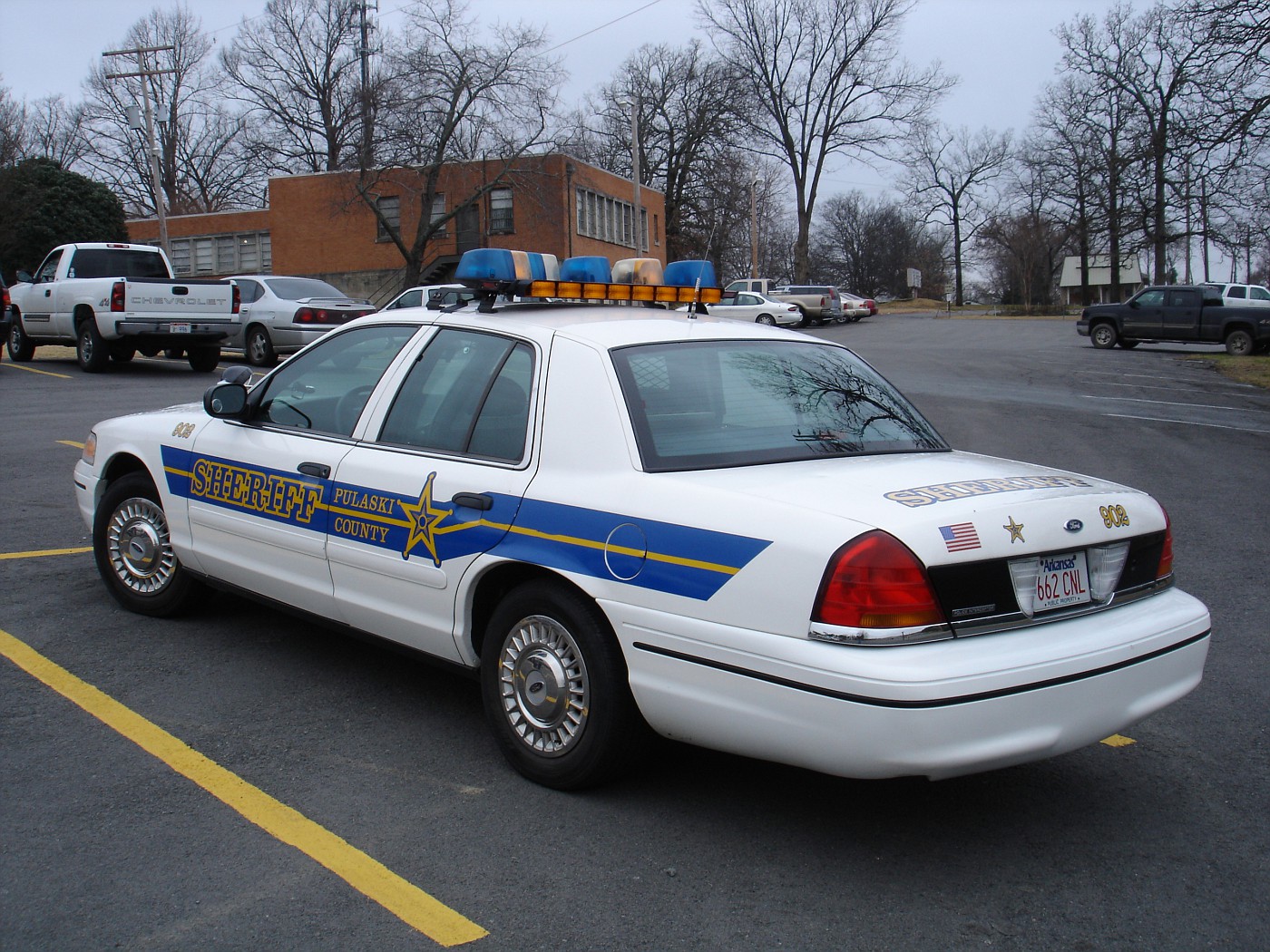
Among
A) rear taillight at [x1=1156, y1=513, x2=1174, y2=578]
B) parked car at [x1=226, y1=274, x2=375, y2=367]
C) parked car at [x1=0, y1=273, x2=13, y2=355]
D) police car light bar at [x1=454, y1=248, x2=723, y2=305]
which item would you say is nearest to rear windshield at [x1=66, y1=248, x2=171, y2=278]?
parked car at [x1=0, y1=273, x2=13, y2=355]

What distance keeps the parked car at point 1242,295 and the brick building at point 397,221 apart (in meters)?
21.4

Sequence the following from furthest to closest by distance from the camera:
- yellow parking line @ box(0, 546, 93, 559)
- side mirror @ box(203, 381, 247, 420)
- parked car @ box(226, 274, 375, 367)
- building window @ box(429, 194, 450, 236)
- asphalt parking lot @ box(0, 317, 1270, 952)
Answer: building window @ box(429, 194, 450, 236) < parked car @ box(226, 274, 375, 367) < yellow parking line @ box(0, 546, 93, 559) < side mirror @ box(203, 381, 247, 420) < asphalt parking lot @ box(0, 317, 1270, 952)

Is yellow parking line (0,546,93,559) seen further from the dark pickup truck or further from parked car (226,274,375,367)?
the dark pickup truck

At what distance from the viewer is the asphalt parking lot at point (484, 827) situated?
307 centimetres

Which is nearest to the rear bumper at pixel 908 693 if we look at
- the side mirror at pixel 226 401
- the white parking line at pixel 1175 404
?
the side mirror at pixel 226 401

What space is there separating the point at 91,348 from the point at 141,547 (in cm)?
1436

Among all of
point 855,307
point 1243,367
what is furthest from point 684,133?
point 1243,367

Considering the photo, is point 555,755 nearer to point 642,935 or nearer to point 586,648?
point 586,648

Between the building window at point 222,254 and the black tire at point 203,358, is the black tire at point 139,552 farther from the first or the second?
the building window at point 222,254

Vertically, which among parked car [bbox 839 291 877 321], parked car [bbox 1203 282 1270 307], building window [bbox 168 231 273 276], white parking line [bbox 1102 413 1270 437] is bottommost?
white parking line [bbox 1102 413 1270 437]

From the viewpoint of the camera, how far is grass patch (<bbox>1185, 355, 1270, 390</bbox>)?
73.0ft

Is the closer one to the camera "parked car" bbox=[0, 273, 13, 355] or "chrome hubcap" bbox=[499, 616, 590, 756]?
"chrome hubcap" bbox=[499, 616, 590, 756]

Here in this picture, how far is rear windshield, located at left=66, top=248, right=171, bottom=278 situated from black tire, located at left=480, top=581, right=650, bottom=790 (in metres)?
16.8

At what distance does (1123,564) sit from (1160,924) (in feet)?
3.61
